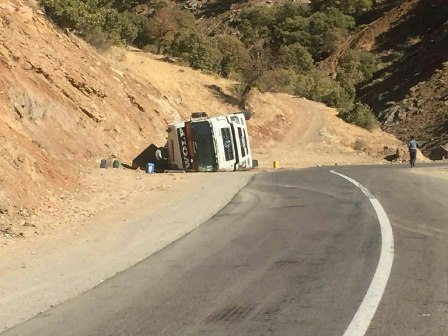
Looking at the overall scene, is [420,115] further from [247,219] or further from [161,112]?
[247,219]

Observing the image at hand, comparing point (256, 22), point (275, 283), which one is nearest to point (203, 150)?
point (275, 283)

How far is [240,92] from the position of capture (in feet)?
164

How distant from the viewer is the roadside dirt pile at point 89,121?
15.4 metres

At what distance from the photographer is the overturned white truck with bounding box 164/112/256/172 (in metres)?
28.5

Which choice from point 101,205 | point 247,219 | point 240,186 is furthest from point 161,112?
point 247,219

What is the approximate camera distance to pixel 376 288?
25.0 feet

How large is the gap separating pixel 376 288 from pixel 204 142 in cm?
2129

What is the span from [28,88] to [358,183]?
11.7 m

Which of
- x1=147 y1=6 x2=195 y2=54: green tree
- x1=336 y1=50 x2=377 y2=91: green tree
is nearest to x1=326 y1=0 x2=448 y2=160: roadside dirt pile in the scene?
x1=336 y1=50 x2=377 y2=91: green tree

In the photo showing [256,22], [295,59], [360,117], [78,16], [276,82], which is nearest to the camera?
[78,16]

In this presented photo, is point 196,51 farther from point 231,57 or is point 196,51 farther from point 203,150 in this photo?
point 203,150

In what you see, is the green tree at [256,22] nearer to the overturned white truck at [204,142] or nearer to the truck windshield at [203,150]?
the overturned white truck at [204,142]

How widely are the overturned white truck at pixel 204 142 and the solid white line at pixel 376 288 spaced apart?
16.7 metres

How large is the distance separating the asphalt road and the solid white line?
7cm
